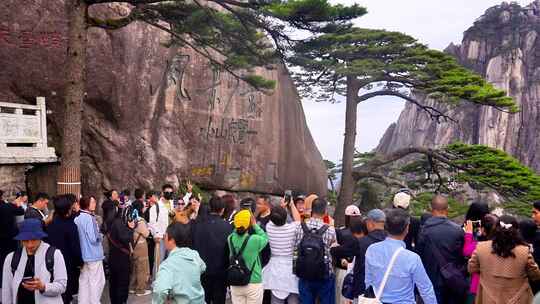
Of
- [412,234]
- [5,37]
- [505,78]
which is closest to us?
[412,234]

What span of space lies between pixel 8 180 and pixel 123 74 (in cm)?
359

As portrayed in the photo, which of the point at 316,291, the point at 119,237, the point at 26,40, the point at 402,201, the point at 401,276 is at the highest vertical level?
the point at 26,40

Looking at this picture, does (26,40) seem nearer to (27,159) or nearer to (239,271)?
(27,159)

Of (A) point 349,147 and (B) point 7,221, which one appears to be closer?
(B) point 7,221

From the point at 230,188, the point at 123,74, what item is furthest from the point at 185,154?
the point at 123,74

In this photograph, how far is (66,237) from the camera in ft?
14.6

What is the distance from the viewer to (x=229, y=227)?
4.29m

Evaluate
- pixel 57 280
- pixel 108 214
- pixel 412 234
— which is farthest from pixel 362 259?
pixel 108 214

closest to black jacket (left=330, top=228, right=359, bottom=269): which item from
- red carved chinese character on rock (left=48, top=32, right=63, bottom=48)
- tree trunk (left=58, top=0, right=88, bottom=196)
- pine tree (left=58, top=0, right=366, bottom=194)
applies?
pine tree (left=58, top=0, right=366, bottom=194)

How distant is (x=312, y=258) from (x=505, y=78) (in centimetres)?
3747

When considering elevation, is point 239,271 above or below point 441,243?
below

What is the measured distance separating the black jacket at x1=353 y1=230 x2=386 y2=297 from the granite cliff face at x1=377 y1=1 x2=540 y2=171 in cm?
3263

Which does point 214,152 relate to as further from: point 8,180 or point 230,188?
point 8,180

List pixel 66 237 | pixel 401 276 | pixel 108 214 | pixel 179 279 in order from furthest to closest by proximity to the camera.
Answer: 1. pixel 108 214
2. pixel 66 237
3. pixel 179 279
4. pixel 401 276
